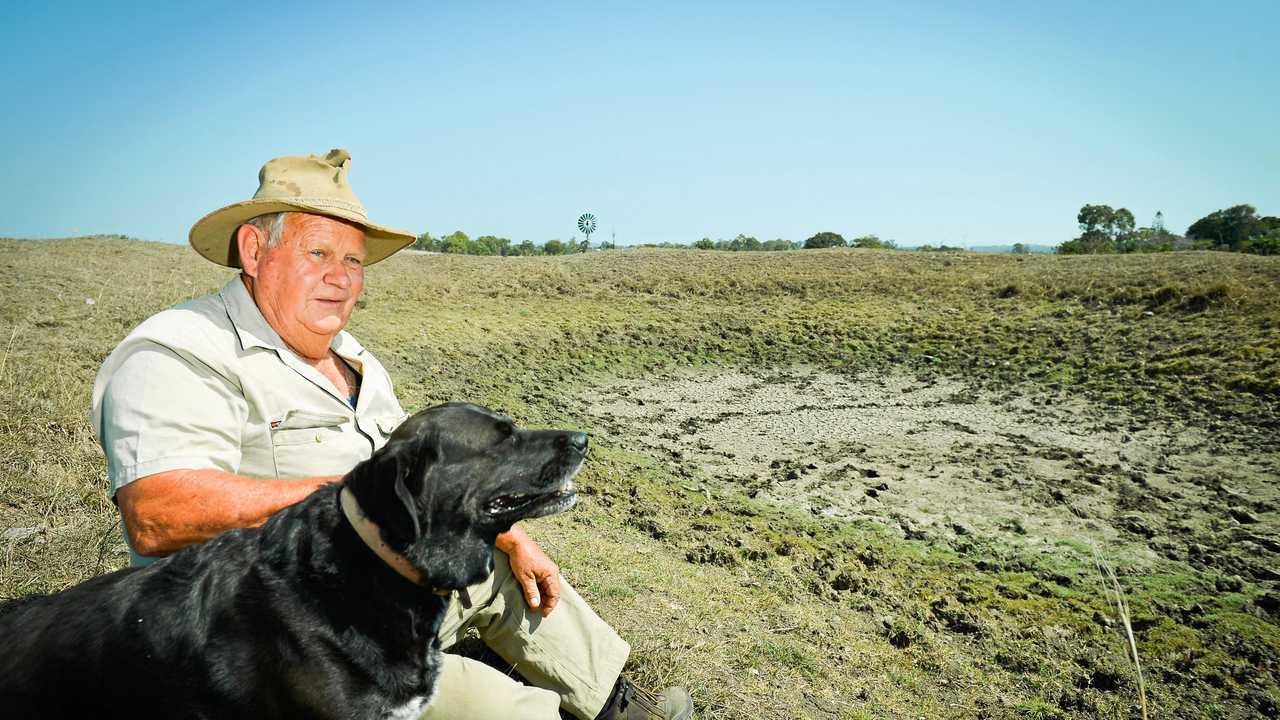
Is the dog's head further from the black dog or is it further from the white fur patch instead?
the white fur patch

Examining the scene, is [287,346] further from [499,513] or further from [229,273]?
[229,273]

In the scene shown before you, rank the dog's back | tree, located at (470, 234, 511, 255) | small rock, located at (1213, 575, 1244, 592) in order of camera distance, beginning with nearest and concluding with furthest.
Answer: the dog's back → small rock, located at (1213, 575, 1244, 592) → tree, located at (470, 234, 511, 255)

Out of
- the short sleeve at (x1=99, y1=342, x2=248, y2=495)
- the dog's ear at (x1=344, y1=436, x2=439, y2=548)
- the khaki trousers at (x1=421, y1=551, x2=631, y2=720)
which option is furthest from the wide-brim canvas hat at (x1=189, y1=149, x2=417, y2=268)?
the khaki trousers at (x1=421, y1=551, x2=631, y2=720)

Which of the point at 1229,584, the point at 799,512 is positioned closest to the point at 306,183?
the point at 799,512

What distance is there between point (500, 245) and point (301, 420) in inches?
3018

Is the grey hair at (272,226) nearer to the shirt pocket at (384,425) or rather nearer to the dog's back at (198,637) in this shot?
the shirt pocket at (384,425)

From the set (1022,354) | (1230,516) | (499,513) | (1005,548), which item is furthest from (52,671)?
(1022,354)

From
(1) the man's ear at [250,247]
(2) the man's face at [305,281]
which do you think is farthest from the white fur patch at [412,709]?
(1) the man's ear at [250,247]

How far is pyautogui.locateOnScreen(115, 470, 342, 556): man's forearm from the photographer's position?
7.20ft

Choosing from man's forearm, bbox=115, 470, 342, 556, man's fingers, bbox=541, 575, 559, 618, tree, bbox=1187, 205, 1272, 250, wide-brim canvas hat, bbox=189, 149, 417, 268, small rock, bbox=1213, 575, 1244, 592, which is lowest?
small rock, bbox=1213, 575, 1244, 592

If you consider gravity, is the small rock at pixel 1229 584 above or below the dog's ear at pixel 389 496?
below

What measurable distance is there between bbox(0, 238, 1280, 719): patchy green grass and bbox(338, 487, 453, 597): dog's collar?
1586 mm

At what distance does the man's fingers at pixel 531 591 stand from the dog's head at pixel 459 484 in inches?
10.5

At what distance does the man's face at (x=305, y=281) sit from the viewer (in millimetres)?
2840
